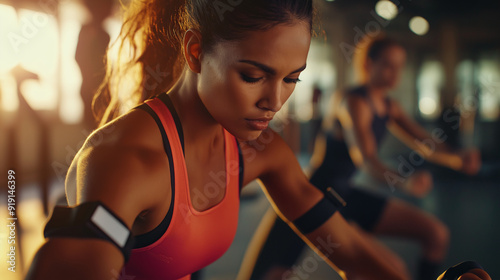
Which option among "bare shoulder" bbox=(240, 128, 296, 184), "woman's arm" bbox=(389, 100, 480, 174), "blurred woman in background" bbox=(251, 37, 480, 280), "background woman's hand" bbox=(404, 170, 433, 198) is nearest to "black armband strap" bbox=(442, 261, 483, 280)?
"bare shoulder" bbox=(240, 128, 296, 184)

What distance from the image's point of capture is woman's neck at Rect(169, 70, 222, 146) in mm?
547

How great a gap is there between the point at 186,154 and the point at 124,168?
0.47 feet

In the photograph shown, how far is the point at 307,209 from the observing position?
64 centimetres

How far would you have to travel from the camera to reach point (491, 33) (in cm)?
549

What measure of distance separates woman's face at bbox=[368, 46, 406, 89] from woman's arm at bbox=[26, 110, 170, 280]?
4.36 feet

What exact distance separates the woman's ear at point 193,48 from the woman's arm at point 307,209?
198 mm

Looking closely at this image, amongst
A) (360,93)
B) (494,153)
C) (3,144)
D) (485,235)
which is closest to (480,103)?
(494,153)

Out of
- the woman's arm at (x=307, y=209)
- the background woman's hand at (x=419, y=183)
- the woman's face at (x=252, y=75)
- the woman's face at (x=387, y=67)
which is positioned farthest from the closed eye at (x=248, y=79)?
the woman's face at (x=387, y=67)

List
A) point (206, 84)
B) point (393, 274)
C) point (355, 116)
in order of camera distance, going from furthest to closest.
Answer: point (355, 116) → point (393, 274) → point (206, 84)

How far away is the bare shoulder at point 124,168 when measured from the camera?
40 centimetres

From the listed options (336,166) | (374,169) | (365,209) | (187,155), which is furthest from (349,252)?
(374,169)

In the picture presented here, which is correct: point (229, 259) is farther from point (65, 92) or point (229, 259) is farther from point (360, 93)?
point (65, 92)

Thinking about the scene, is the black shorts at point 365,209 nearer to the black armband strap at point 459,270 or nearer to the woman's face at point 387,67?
the woman's face at point 387,67

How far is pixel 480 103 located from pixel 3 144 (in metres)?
5.78
